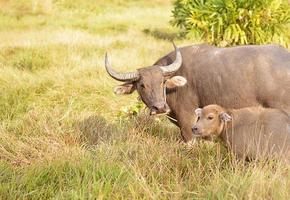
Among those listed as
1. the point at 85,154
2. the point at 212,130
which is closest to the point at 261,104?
the point at 212,130

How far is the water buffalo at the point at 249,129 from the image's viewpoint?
5.59 metres

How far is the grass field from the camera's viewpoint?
4852 millimetres

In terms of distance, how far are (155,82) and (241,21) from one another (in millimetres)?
7025

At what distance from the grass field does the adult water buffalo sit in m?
0.52

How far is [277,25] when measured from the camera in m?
13.3

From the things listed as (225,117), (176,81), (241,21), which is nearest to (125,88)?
(176,81)

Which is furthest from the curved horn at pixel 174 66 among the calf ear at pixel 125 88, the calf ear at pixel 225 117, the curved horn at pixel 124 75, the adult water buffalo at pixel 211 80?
the calf ear at pixel 225 117

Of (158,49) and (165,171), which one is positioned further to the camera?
(158,49)

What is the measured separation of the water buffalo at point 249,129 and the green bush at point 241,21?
7.07 meters

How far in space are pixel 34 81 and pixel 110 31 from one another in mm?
9570

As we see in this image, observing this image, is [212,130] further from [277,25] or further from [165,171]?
[277,25]

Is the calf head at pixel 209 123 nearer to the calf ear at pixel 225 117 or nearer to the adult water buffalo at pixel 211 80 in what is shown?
the calf ear at pixel 225 117

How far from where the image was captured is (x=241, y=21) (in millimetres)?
13156

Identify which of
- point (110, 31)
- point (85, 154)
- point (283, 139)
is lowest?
point (110, 31)
